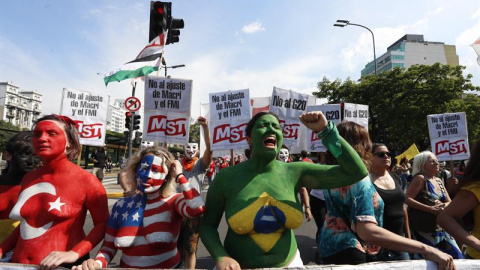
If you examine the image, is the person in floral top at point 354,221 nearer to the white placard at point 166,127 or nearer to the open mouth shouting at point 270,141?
the open mouth shouting at point 270,141

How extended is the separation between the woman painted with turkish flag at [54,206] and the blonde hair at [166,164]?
225mm

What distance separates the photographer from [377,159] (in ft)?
9.34

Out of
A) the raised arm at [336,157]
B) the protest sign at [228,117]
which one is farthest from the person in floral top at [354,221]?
the protest sign at [228,117]

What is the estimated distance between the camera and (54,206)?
186 cm

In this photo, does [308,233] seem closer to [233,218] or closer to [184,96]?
[184,96]

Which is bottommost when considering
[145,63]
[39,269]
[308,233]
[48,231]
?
[308,233]

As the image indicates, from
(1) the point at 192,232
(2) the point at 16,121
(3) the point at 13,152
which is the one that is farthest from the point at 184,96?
(2) the point at 16,121

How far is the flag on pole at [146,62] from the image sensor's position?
711 cm

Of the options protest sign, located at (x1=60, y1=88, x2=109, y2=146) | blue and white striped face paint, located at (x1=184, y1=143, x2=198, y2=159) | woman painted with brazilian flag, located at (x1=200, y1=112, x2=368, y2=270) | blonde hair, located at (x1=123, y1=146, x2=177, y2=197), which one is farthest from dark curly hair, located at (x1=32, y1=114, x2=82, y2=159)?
protest sign, located at (x1=60, y1=88, x2=109, y2=146)

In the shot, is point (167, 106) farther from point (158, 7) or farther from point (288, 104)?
point (288, 104)

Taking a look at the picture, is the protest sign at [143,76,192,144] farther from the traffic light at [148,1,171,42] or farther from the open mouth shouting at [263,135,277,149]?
the open mouth shouting at [263,135,277,149]

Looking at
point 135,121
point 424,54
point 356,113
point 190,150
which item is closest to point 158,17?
point 190,150

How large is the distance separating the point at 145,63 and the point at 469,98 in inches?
1152

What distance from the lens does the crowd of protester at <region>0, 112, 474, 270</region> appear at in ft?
5.59
